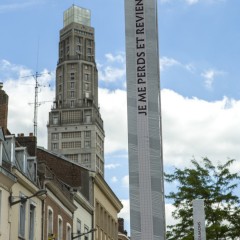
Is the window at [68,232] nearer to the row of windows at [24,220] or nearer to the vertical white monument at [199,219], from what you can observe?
the row of windows at [24,220]

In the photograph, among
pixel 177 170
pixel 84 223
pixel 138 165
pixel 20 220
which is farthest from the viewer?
pixel 84 223

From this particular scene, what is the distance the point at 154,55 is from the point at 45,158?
28198mm

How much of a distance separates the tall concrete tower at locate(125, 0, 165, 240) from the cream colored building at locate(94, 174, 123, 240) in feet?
93.6

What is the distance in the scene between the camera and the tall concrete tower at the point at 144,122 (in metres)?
24.2

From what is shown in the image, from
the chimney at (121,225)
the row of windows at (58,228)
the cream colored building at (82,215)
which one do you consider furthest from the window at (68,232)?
the chimney at (121,225)

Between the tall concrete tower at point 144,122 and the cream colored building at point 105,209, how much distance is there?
93.6 feet

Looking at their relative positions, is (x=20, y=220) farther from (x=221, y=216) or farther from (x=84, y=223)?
(x=84, y=223)

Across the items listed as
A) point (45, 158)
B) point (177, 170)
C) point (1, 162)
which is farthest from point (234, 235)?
point (45, 158)

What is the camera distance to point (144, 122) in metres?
25.0

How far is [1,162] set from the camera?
99.2 ft

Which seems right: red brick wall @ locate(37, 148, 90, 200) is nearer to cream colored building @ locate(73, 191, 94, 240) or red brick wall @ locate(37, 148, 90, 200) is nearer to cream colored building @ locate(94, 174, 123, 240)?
cream colored building @ locate(94, 174, 123, 240)

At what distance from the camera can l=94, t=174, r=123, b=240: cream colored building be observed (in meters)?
54.2

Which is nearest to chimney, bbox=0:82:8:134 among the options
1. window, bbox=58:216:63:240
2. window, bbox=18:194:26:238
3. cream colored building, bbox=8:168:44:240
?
cream colored building, bbox=8:168:44:240

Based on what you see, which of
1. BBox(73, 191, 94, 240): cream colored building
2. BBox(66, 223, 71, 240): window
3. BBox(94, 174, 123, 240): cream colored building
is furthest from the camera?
BBox(94, 174, 123, 240): cream colored building
